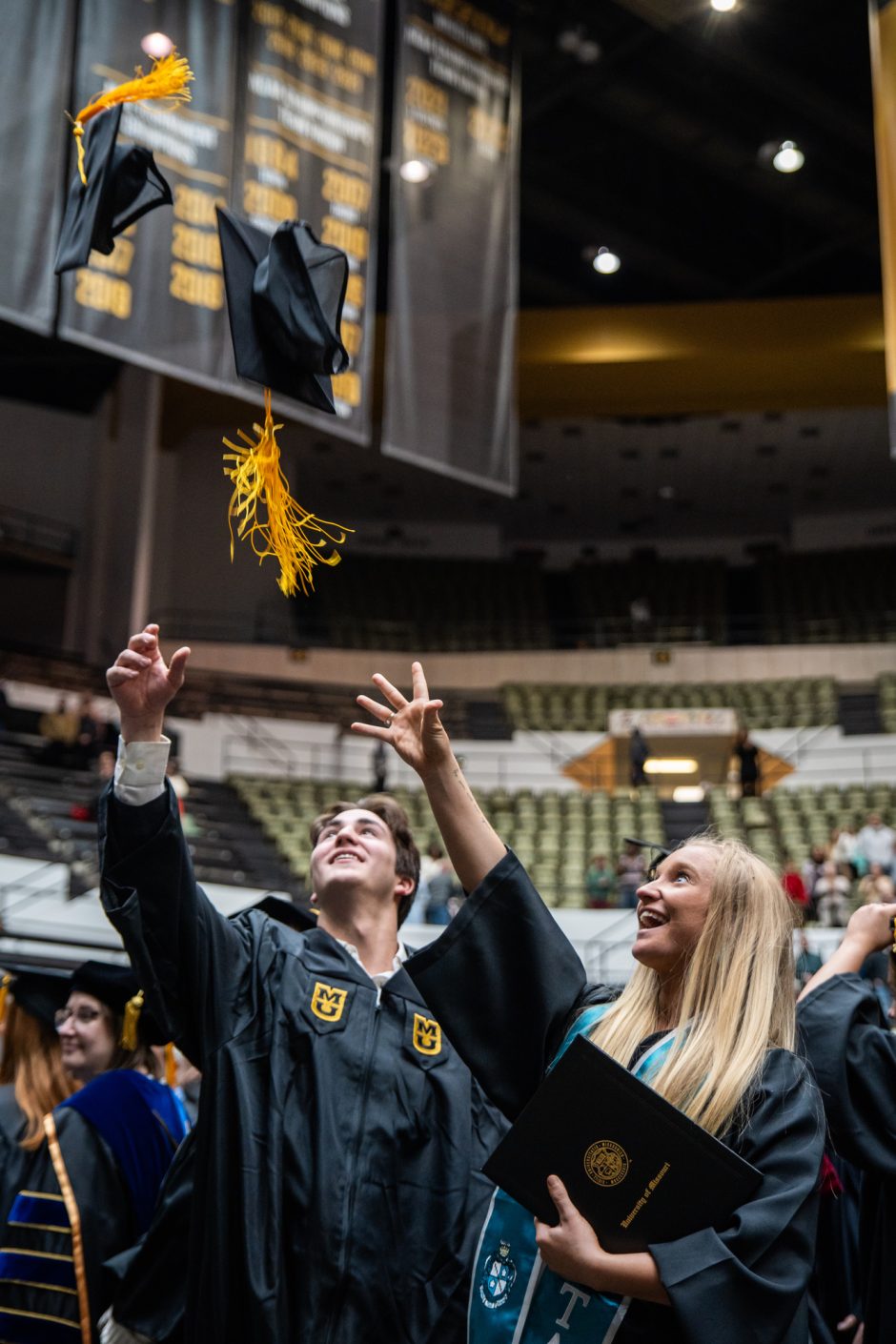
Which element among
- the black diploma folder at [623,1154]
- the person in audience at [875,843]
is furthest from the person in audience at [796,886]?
the black diploma folder at [623,1154]

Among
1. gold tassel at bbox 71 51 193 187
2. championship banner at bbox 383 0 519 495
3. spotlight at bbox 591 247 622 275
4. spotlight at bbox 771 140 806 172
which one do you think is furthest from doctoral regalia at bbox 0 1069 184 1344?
spotlight at bbox 591 247 622 275

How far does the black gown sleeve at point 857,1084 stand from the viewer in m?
2.68

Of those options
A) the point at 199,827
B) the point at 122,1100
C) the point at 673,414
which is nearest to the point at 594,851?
the point at 199,827

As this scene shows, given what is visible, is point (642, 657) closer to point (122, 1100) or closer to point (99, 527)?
point (99, 527)

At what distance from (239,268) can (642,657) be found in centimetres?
1735

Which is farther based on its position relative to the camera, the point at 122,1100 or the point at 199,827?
the point at 199,827

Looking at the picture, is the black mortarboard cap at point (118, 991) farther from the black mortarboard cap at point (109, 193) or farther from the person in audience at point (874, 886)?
the person in audience at point (874, 886)

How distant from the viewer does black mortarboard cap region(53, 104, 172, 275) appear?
310 cm

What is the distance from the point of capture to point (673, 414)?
64.6ft

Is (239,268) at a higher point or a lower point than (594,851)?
higher

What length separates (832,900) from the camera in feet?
39.4

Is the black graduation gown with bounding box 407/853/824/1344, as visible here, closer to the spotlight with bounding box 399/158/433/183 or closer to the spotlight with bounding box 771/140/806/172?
the spotlight with bounding box 399/158/433/183

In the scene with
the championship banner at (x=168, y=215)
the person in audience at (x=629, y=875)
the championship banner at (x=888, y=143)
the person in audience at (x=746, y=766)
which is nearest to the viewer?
the championship banner at (x=168, y=215)

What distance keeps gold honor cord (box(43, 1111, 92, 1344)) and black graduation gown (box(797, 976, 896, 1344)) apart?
167 cm
